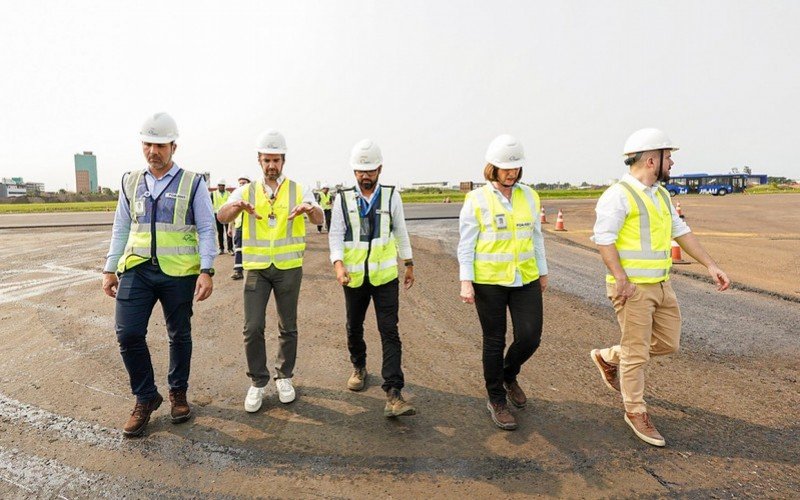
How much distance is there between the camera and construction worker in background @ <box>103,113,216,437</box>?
339 centimetres

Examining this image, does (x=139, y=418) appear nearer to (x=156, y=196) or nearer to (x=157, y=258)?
(x=157, y=258)

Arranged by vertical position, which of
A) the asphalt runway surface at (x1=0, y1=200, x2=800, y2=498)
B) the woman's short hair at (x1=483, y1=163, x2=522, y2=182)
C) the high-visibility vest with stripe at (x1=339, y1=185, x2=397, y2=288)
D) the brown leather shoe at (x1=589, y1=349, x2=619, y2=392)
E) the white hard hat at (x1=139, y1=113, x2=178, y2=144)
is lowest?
the asphalt runway surface at (x1=0, y1=200, x2=800, y2=498)

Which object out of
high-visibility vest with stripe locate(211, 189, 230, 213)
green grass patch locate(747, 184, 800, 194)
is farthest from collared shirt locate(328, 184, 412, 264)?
green grass patch locate(747, 184, 800, 194)

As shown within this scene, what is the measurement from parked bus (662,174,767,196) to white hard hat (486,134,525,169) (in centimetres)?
5293

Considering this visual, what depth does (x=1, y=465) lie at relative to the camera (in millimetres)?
2912

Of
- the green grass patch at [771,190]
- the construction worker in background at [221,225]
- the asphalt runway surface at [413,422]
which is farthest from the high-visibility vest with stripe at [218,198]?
the green grass patch at [771,190]

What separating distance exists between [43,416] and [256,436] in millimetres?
1684

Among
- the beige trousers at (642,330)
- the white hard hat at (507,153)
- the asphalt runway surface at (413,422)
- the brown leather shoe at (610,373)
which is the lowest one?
the asphalt runway surface at (413,422)

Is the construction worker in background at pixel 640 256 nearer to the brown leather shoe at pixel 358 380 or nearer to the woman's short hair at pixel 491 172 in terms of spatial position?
the woman's short hair at pixel 491 172

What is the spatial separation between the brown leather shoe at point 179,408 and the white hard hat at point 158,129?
186 cm

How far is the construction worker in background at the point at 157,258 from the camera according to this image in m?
3.39

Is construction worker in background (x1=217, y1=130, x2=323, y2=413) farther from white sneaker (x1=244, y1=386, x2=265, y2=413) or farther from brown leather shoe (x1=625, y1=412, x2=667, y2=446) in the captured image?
brown leather shoe (x1=625, y1=412, x2=667, y2=446)

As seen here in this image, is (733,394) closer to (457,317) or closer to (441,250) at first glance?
(457,317)

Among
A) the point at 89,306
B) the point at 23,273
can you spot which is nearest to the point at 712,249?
the point at 89,306
